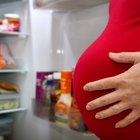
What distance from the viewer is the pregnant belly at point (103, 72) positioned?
0.62 meters

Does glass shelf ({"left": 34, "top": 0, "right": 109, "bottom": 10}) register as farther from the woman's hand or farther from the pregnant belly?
the woman's hand

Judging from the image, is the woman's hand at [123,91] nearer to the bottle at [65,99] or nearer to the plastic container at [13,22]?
the bottle at [65,99]

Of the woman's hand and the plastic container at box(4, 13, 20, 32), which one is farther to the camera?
the plastic container at box(4, 13, 20, 32)

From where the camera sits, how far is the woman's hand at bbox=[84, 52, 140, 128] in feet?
1.85

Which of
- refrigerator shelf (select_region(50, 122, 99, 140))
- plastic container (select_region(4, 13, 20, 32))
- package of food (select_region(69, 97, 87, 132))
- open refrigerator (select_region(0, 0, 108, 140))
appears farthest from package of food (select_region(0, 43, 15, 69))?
package of food (select_region(69, 97, 87, 132))

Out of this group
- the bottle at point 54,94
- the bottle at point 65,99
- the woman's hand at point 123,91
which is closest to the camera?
the woman's hand at point 123,91

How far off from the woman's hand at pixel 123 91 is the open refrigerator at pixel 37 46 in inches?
34.7

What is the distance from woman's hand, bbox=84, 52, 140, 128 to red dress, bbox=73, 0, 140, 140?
2 cm

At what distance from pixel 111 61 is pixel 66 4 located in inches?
33.8

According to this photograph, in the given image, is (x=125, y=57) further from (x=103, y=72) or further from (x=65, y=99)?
(x=65, y=99)

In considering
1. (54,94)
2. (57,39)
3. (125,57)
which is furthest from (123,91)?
(57,39)

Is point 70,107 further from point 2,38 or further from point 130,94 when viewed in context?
point 2,38

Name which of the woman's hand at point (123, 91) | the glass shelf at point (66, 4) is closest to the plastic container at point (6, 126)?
the glass shelf at point (66, 4)

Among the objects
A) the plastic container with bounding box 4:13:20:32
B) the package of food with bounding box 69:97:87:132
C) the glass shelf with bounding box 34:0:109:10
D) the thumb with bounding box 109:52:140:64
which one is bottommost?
the package of food with bounding box 69:97:87:132
